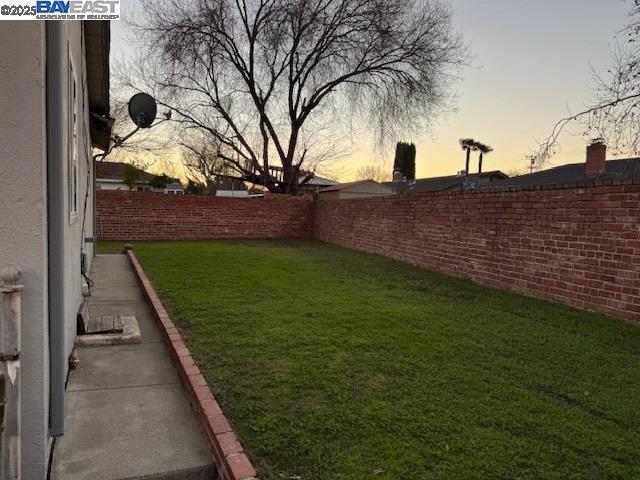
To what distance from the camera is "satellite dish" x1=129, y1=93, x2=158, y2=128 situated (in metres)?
5.59

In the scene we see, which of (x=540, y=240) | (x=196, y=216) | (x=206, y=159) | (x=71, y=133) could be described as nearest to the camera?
(x=71, y=133)

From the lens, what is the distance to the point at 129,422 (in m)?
2.68

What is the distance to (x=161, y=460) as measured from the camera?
231 centimetres

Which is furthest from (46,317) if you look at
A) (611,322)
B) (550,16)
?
(550,16)

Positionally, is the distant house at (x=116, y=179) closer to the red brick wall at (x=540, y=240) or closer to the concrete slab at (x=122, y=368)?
the red brick wall at (x=540, y=240)

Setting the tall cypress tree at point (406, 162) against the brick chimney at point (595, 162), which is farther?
the tall cypress tree at point (406, 162)

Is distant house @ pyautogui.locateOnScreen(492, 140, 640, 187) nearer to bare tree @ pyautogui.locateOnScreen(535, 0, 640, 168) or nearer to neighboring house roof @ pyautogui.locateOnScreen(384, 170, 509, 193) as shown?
neighboring house roof @ pyautogui.locateOnScreen(384, 170, 509, 193)

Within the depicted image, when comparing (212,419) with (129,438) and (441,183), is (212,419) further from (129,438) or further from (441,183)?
(441,183)

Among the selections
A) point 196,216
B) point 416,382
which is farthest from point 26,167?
point 196,216

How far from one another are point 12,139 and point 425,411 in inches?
99.5

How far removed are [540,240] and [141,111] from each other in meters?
5.64

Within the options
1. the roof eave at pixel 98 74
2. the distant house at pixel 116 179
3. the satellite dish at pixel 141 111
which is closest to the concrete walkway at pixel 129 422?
the satellite dish at pixel 141 111

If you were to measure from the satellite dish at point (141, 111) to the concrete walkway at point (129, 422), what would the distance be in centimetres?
279

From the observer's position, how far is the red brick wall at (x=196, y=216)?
49.1 ft
